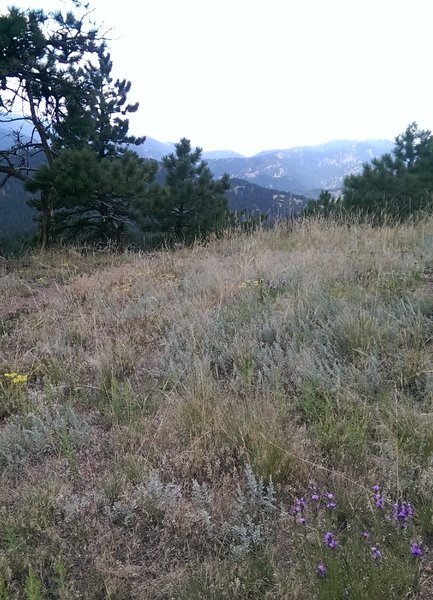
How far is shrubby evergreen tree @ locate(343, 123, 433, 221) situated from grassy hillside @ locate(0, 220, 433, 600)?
14.7 metres

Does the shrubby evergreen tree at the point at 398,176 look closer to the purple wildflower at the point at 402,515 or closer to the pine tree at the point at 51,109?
the pine tree at the point at 51,109

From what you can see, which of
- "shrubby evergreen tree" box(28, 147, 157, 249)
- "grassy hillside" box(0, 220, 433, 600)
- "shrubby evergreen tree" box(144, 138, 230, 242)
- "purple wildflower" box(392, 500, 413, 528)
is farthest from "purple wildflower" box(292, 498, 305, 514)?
"shrubby evergreen tree" box(144, 138, 230, 242)

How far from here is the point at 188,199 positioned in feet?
57.1

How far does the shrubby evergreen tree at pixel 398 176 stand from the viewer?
54.9 ft

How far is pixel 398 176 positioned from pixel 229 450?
18.2 m

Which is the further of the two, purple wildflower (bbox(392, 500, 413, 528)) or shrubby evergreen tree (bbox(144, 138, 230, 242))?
shrubby evergreen tree (bbox(144, 138, 230, 242))

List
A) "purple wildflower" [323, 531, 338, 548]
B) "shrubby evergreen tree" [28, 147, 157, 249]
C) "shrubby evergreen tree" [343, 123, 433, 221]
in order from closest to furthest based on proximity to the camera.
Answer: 1. "purple wildflower" [323, 531, 338, 548]
2. "shrubby evergreen tree" [28, 147, 157, 249]
3. "shrubby evergreen tree" [343, 123, 433, 221]

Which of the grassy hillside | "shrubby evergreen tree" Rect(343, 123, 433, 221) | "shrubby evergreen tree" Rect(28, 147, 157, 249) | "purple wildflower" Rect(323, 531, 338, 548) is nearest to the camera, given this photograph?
"purple wildflower" Rect(323, 531, 338, 548)

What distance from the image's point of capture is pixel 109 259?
272 inches

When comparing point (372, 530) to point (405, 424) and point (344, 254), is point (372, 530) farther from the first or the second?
point (344, 254)

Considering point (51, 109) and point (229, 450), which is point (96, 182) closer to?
point (51, 109)

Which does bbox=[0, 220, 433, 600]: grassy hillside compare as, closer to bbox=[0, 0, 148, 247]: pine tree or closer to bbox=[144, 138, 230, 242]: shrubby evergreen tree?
A: bbox=[0, 0, 148, 247]: pine tree

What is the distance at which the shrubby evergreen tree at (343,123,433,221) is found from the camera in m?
16.7

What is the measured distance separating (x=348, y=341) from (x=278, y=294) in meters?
0.98
